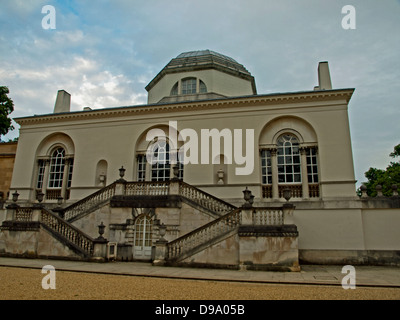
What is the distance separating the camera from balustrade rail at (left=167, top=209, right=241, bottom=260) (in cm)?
1291

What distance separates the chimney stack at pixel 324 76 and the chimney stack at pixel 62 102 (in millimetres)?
18627

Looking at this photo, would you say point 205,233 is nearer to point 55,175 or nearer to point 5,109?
point 55,175

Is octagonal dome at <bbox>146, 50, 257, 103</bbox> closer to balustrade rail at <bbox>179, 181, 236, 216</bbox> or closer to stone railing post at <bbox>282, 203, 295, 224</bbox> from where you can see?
balustrade rail at <bbox>179, 181, 236, 216</bbox>

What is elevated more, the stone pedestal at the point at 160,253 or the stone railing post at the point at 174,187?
the stone railing post at the point at 174,187

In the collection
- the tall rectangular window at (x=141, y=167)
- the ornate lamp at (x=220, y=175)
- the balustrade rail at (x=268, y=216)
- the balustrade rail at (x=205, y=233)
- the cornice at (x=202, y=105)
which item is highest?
the cornice at (x=202, y=105)

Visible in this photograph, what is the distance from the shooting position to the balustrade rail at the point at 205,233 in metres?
12.9

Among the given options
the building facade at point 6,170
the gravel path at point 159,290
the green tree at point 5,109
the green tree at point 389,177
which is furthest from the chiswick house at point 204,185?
the green tree at point 389,177

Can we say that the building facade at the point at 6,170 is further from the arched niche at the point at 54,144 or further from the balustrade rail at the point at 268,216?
the balustrade rail at the point at 268,216

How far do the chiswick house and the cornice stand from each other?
2.5 inches

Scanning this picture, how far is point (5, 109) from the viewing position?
26172mm

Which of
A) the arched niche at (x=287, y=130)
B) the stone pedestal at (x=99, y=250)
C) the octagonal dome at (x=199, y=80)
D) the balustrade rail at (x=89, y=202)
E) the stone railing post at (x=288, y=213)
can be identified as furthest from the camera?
the octagonal dome at (x=199, y=80)

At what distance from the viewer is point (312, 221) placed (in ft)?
51.3
